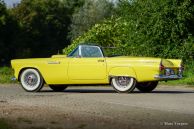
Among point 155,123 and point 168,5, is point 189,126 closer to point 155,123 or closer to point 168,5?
point 155,123

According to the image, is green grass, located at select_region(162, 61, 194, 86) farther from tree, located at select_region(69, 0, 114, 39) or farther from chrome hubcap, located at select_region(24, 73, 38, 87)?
tree, located at select_region(69, 0, 114, 39)

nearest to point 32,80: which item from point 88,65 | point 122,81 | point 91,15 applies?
point 88,65

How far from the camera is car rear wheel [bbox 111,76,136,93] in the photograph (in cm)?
1861

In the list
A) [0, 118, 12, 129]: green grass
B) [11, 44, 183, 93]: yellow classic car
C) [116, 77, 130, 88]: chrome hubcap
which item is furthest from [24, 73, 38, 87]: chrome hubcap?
[0, 118, 12, 129]: green grass

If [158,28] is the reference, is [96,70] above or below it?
below

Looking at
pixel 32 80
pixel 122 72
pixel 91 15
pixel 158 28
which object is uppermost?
pixel 91 15

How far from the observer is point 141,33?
33.6 m

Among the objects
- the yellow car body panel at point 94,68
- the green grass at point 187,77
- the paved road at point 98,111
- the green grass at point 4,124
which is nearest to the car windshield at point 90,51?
the yellow car body panel at point 94,68

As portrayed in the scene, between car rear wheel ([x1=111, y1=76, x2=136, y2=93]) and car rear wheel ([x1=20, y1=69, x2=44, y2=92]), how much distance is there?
2.38 m

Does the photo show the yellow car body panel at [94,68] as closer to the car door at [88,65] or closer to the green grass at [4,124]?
the car door at [88,65]

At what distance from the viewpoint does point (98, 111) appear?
13469 mm

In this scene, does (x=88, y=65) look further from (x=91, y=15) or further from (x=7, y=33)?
(x=7, y=33)

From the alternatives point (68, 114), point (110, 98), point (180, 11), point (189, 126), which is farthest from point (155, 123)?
point (180, 11)

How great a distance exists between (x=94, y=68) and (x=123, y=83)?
97cm
